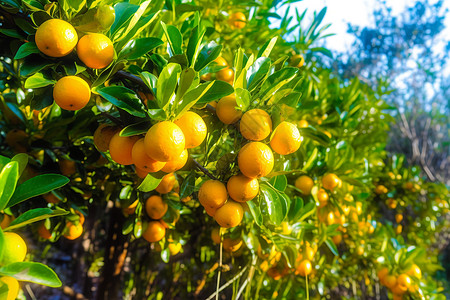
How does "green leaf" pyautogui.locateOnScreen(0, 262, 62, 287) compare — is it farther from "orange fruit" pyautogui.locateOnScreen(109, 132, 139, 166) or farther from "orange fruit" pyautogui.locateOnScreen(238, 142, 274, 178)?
"orange fruit" pyautogui.locateOnScreen(238, 142, 274, 178)

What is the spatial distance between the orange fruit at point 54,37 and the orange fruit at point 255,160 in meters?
0.41

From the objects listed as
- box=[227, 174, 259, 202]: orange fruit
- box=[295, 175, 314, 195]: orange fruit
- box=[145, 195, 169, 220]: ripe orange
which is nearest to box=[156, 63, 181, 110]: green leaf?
box=[227, 174, 259, 202]: orange fruit

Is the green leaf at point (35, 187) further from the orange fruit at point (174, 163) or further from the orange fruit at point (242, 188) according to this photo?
the orange fruit at point (242, 188)

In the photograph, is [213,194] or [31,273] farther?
[213,194]

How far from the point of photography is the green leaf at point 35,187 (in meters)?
0.59

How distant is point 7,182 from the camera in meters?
0.55

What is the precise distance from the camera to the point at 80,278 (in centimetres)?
280

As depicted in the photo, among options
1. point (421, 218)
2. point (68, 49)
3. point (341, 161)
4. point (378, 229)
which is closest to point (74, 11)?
point (68, 49)

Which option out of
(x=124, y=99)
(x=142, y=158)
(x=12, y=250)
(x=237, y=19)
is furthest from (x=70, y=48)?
(x=237, y=19)

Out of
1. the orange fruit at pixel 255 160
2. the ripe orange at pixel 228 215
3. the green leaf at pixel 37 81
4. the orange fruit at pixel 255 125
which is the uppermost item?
the orange fruit at pixel 255 125

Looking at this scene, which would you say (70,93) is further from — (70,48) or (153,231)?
(153,231)

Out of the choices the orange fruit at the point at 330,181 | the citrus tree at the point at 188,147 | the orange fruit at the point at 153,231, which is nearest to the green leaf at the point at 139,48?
the citrus tree at the point at 188,147

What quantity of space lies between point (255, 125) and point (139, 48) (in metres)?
0.30

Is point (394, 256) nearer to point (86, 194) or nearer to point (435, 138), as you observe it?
point (86, 194)
